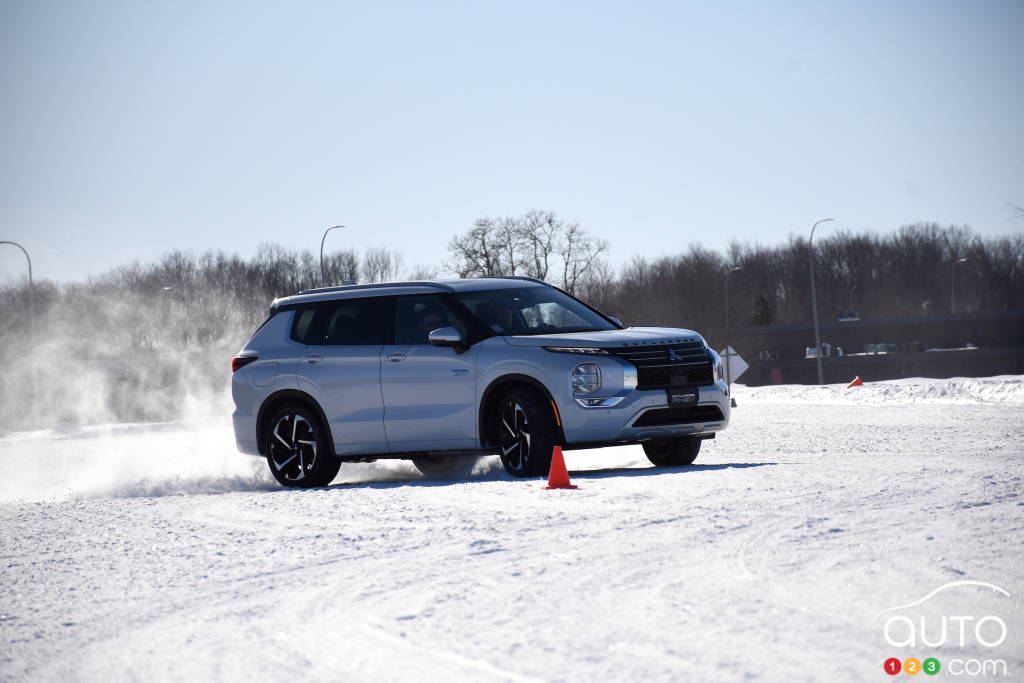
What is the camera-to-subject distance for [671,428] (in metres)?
11.7

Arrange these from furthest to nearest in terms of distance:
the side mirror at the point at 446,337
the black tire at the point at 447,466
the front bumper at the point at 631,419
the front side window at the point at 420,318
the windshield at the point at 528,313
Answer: the black tire at the point at 447,466 → the front side window at the point at 420,318 → the windshield at the point at 528,313 → the side mirror at the point at 446,337 → the front bumper at the point at 631,419

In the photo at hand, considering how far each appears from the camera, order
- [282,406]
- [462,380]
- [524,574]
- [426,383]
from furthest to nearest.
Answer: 1. [282,406]
2. [426,383]
3. [462,380]
4. [524,574]

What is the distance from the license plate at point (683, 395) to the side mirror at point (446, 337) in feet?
6.18

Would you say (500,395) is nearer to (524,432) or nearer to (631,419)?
(524,432)

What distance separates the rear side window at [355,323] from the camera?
1267 cm

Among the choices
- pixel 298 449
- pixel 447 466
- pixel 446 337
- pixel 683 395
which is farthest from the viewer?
Result: pixel 447 466

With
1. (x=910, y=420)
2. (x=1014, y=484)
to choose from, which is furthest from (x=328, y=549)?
(x=910, y=420)

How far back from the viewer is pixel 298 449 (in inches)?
513

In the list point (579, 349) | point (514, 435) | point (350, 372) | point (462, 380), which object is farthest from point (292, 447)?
point (579, 349)

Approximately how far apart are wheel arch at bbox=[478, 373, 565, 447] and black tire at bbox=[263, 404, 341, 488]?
1769mm

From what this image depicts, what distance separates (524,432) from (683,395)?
1.40 m

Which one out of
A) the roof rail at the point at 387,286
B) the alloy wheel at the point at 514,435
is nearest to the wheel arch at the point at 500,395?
the alloy wheel at the point at 514,435

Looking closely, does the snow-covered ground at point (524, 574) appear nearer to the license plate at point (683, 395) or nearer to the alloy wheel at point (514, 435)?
the alloy wheel at point (514, 435)

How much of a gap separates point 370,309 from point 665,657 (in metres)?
8.22
